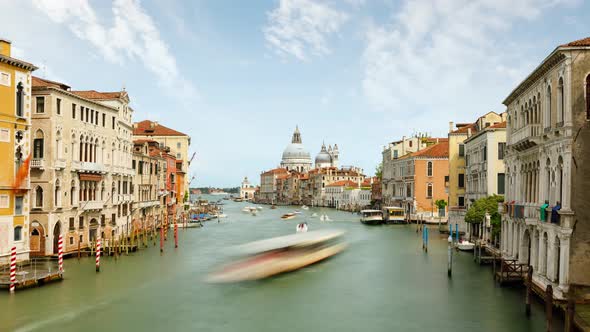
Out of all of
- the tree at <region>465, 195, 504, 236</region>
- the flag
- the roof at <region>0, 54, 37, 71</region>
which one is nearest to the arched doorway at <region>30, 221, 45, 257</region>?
the flag

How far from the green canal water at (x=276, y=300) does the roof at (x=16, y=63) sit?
26.0 ft

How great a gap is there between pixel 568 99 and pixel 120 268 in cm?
1813

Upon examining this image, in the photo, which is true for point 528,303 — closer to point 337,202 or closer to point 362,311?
point 362,311

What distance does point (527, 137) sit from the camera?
17.0 m

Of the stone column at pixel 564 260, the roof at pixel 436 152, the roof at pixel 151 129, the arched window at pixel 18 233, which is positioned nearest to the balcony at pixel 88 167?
the arched window at pixel 18 233

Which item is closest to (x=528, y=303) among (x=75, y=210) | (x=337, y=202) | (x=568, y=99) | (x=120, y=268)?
(x=568, y=99)

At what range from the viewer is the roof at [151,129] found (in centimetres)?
5178

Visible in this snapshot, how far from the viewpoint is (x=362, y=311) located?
660 inches

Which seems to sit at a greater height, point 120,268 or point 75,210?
point 75,210

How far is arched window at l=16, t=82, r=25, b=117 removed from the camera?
67.8 ft

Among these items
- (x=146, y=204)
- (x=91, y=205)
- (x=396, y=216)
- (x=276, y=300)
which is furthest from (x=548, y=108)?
(x=396, y=216)

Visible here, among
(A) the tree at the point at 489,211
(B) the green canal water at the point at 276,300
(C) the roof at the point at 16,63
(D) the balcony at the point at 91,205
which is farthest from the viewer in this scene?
(D) the balcony at the point at 91,205

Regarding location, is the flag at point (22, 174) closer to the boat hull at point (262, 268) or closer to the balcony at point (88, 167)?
the balcony at point (88, 167)

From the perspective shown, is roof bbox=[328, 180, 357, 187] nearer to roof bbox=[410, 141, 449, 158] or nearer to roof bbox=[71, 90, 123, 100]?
roof bbox=[410, 141, 449, 158]
